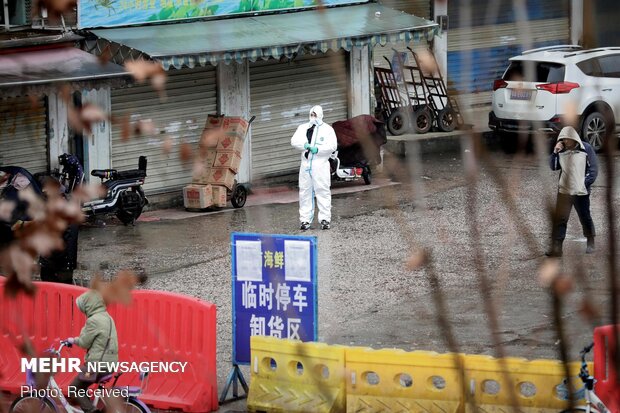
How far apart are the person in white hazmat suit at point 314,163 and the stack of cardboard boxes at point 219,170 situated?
196cm

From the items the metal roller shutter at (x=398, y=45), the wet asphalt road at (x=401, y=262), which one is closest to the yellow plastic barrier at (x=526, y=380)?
the wet asphalt road at (x=401, y=262)

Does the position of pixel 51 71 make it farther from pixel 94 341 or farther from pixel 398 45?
pixel 398 45

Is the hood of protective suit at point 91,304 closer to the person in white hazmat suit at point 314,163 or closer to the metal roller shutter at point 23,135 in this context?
the person in white hazmat suit at point 314,163

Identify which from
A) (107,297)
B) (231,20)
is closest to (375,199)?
(231,20)

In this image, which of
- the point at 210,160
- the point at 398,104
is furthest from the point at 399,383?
the point at 398,104

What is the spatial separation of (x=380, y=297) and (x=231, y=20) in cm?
689

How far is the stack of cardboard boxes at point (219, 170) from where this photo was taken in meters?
17.2

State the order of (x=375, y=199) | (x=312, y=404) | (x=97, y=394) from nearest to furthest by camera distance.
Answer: (x=97, y=394) → (x=312, y=404) → (x=375, y=199)

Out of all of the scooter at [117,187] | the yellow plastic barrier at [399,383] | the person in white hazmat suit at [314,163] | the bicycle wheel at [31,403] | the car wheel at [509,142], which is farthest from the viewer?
the car wheel at [509,142]

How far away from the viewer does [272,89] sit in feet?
62.0

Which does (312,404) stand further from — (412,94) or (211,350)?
(412,94)

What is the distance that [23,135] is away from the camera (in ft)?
53.0

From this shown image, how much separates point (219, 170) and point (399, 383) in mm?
8783

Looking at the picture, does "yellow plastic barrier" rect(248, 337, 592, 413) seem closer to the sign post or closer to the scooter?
the sign post
